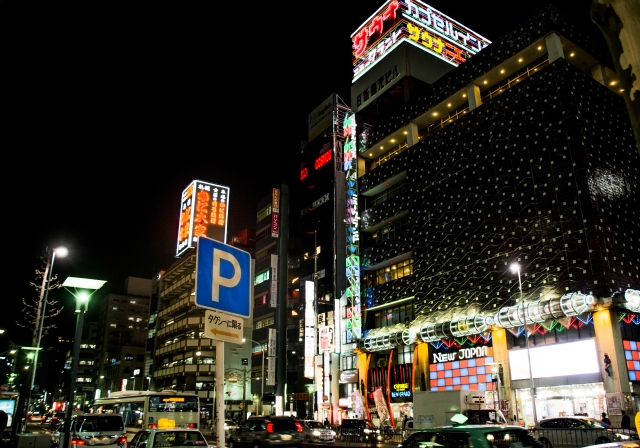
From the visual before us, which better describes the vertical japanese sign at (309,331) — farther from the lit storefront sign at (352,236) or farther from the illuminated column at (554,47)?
the illuminated column at (554,47)

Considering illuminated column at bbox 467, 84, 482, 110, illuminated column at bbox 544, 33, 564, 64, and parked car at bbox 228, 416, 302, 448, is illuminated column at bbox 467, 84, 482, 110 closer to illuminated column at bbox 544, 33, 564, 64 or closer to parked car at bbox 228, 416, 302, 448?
Result: illuminated column at bbox 544, 33, 564, 64

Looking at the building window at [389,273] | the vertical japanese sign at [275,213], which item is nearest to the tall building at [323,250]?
the building window at [389,273]

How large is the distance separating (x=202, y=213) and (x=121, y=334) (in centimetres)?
7825

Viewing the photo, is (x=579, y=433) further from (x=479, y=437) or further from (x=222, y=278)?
(x=222, y=278)

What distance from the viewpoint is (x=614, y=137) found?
36.5 meters

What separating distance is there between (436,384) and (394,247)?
531 inches

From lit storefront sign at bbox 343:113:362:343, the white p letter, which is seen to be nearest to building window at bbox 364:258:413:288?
lit storefront sign at bbox 343:113:362:343

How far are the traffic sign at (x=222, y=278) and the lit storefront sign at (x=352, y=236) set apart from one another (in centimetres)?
4321

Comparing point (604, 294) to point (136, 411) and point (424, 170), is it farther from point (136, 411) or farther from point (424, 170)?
point (136, 411)

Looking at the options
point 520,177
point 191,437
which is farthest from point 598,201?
point 191,437

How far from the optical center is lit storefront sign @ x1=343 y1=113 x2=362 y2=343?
50.8 metres

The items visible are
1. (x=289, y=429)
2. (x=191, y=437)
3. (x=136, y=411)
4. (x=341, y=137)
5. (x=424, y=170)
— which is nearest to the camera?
(x=191, y=437)

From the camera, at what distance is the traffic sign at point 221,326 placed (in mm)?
7730

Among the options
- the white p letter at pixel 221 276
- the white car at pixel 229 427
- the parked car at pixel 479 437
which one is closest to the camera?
the white p letter at pixel 221 276
